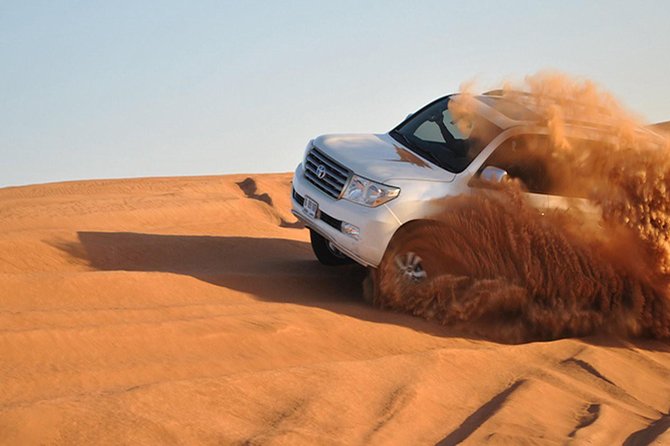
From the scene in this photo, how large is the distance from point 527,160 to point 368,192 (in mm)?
1602

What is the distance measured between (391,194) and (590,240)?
1.92 m

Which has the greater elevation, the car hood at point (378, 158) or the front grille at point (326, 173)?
the car hood at point (378, 158)

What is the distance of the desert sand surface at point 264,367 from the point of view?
15.8ft

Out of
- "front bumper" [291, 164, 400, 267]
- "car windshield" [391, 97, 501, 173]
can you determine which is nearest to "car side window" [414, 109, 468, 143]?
"car windshield" [391, 97, 501, 173]

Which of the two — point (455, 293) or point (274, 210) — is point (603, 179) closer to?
point (455, 293)

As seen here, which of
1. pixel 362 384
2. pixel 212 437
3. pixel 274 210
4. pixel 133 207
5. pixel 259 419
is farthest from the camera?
pixel 274 210

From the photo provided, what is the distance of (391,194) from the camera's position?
7852mm

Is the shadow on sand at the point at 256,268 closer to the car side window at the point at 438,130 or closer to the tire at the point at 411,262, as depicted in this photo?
the tire at the point at 411,262

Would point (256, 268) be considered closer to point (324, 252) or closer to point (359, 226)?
point (324, 252)

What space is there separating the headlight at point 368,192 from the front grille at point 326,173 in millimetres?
108

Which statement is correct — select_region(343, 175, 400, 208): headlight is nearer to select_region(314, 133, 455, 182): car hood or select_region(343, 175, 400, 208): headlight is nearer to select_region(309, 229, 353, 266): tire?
select_region(314, 133, 455, 182): car hood

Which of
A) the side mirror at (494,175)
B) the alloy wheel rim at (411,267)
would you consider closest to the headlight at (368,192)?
the alloy wheel rim at (411,267)

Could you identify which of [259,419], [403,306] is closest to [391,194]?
[403,306]

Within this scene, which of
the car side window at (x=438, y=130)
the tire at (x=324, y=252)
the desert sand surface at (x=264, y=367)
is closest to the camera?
the desert sand surface at (x=264, y=367)
